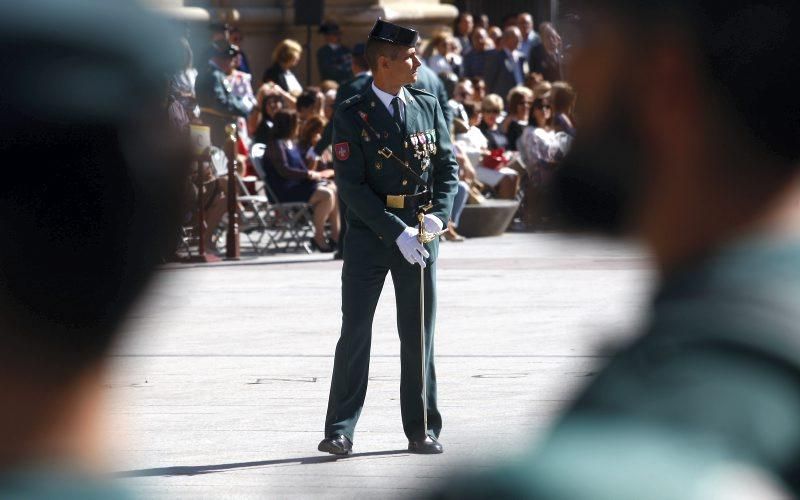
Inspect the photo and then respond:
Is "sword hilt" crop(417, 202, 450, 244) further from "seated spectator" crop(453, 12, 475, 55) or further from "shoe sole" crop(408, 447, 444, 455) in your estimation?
"seated spectator" crop(453, 12, 475, 55)

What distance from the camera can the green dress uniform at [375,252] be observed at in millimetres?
7176

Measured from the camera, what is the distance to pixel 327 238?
17.1m

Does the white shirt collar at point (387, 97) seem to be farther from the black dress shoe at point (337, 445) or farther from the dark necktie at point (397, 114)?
the black dress shoe at point (337, 445)

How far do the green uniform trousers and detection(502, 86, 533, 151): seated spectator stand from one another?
44.6ft

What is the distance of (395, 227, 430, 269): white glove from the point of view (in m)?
7.02

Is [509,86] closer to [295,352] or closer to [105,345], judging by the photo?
[295,352]

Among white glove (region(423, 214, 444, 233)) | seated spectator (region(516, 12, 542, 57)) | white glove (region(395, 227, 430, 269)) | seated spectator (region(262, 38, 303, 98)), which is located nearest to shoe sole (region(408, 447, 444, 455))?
white glove (region(395, 227, 430, 269))

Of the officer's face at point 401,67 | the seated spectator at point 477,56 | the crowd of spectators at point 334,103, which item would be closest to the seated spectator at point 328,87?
the crowd of spectators at point 334,103

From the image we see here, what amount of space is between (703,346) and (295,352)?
9046 millimetres

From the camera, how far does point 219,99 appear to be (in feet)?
60.0

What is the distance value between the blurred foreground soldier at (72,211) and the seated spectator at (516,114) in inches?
753

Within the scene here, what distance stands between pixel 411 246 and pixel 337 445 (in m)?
0.87

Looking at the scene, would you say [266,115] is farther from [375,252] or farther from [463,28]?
[375,252]

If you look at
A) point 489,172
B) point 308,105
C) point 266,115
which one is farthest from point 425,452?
point 489,172
